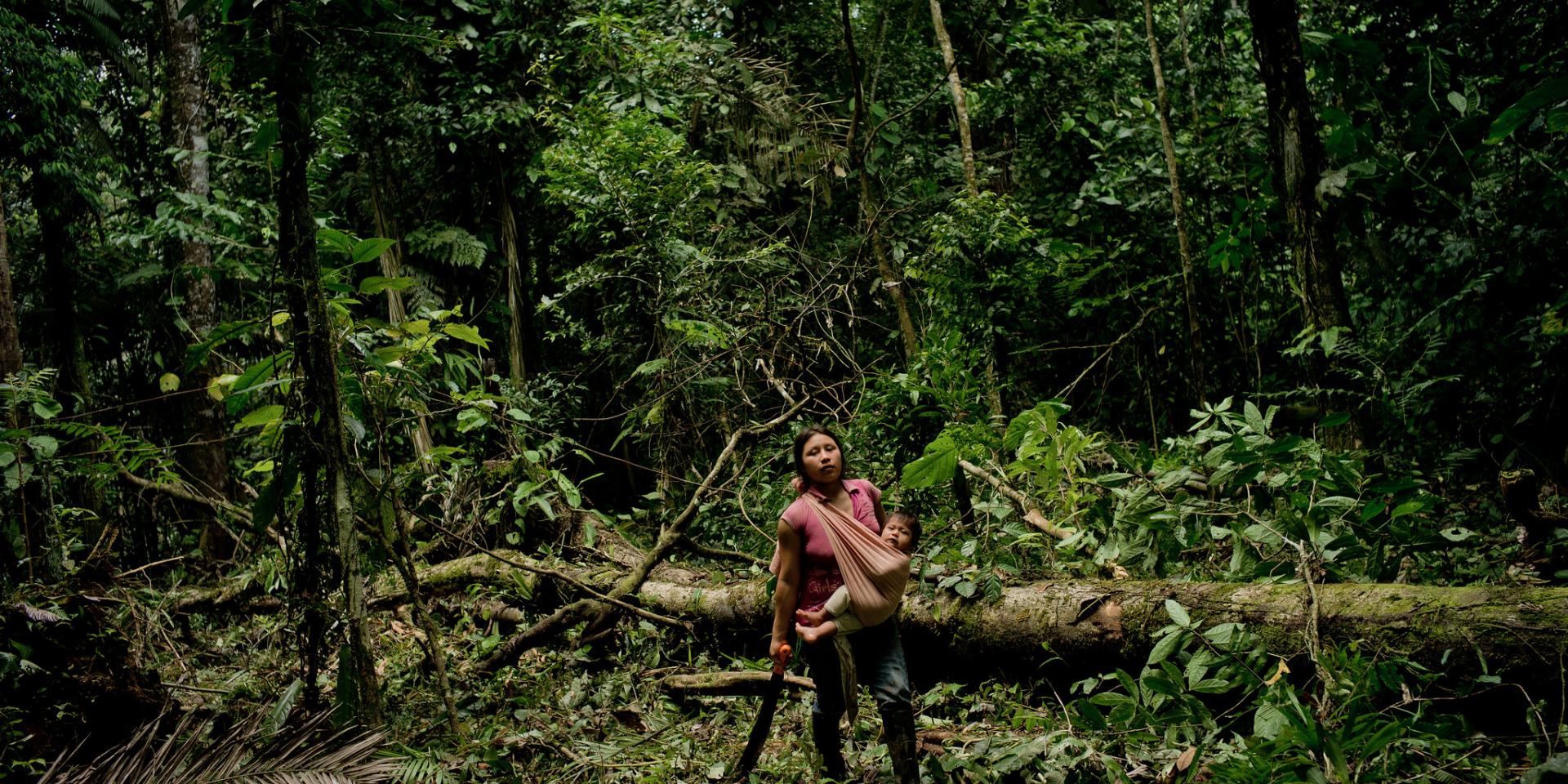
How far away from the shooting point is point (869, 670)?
354cm

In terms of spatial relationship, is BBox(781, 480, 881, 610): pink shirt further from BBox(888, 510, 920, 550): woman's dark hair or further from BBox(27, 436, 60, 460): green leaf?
BBox(27, 436, 60, 460): green leaf

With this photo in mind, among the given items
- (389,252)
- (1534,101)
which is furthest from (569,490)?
(389,252)

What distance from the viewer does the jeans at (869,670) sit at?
3.47 meters

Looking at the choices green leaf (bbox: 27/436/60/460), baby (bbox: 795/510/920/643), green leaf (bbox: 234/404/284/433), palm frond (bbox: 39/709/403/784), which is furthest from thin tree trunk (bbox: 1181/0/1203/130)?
green leaf (bbox: 27/436/60/460)

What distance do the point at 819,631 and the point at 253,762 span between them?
6.45ft

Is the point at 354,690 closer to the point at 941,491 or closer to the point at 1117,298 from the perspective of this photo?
the point at 941,491

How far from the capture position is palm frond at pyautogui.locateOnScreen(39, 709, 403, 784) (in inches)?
115

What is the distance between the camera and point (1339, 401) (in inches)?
175

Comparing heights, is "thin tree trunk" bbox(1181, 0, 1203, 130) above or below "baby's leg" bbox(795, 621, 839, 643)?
above

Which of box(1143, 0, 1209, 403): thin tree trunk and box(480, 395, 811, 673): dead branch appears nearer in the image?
box(480, 395, 811, 673): dead branch

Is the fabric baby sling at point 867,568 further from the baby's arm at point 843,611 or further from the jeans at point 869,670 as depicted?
the jeans at point 869,670

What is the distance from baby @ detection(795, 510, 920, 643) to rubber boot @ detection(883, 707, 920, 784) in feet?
1.17

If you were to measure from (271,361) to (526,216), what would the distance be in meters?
7.00

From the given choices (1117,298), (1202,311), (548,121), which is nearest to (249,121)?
(548,121)
